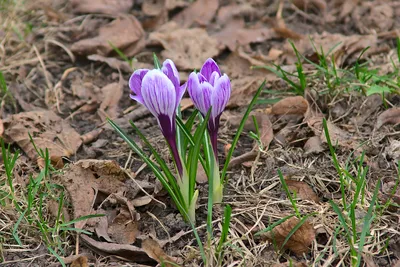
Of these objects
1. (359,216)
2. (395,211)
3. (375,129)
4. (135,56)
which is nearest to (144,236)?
(359,216)

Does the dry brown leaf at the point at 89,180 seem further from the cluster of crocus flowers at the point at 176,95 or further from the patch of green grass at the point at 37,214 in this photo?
the cluster of crocus flowers at the point at 176,95

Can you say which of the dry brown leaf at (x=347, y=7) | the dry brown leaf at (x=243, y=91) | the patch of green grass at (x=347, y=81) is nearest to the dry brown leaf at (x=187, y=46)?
the dry brown leaf at (x=243, y=91)

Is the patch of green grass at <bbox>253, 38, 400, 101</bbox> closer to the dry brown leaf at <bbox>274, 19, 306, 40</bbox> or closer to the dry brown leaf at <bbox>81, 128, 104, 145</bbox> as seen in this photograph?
the dry brown leaf at <bbox>274, 19, 306, 40</bbox>

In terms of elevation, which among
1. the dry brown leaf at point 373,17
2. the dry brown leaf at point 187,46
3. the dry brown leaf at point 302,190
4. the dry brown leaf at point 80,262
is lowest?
the dry brown leaf at point 80,262

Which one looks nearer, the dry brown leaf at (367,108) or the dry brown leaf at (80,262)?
the dry brown leaf at (80,262)

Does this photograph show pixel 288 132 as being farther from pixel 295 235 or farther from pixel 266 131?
pixel 295 235

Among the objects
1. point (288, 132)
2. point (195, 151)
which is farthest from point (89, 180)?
point (288, 132)
